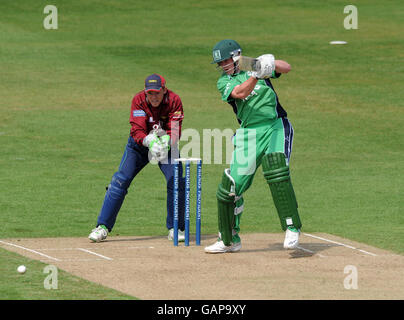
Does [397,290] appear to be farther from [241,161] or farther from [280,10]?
[280,10]

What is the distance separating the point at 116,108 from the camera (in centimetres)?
2173

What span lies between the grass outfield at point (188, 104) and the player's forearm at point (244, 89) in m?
2.53

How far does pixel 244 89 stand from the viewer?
974cm

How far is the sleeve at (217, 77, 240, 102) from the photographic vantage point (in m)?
9.95

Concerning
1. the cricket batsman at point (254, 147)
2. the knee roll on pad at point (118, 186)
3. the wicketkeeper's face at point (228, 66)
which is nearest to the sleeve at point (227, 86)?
the cricket batsman at point (254, 147)

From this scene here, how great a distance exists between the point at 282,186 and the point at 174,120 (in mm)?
1844

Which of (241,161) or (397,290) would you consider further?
(241,161)

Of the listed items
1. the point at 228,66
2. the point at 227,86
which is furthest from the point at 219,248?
the point at 228,66

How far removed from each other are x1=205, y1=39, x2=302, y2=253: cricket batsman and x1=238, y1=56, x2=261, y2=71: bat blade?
0.57ft

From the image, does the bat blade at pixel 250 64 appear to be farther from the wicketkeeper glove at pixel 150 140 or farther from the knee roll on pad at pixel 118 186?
the knee roll on pad at pixel 118 186

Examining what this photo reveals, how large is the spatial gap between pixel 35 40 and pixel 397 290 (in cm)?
2274

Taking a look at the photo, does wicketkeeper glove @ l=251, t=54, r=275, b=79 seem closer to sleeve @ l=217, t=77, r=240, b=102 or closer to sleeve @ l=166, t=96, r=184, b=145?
sleeve @ l=217, t=77, r=240, b=102

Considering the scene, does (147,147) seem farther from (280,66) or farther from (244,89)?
(280,66)

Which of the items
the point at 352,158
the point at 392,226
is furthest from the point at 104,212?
the point at 352,158
